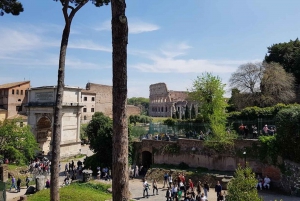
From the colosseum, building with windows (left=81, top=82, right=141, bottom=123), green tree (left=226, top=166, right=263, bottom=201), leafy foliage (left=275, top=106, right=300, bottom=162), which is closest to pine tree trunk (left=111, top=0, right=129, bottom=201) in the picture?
green tree (left=226, top=166, right=263, bottom=201)

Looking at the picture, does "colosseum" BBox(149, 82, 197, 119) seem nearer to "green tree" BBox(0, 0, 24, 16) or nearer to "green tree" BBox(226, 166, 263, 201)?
"green tree" BBox(226, 166, 263, 201)

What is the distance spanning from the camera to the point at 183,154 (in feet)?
85.8

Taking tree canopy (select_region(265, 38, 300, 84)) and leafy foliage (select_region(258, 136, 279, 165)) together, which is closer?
leafy foliage (select_region(258, 136, 279, 165))

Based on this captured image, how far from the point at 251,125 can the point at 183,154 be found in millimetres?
6675

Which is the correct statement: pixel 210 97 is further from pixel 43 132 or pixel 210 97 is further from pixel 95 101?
pixel 95 101

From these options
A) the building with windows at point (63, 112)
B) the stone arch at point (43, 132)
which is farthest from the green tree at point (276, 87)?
the stone arch at point (43, 132)

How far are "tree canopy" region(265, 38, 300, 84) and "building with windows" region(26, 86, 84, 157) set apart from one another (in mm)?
27410

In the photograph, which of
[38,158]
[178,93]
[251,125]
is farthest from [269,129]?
[178,93]

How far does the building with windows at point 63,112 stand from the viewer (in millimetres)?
33688

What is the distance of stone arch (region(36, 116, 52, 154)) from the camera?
36.2m

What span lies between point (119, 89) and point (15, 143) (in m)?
25.2

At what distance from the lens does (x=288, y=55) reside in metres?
38.4

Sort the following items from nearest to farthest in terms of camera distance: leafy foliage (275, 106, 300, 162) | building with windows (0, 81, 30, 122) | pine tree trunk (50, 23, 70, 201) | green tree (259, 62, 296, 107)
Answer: pine tree trunk (50, 23, 70, 201) < leafy foliage (275, 106, 300, 162) < green tree (259, 62, 296, 107) < building with windows (0, 81, 30, 122)

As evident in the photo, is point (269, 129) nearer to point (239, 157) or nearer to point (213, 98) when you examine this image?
point (239, 157)
